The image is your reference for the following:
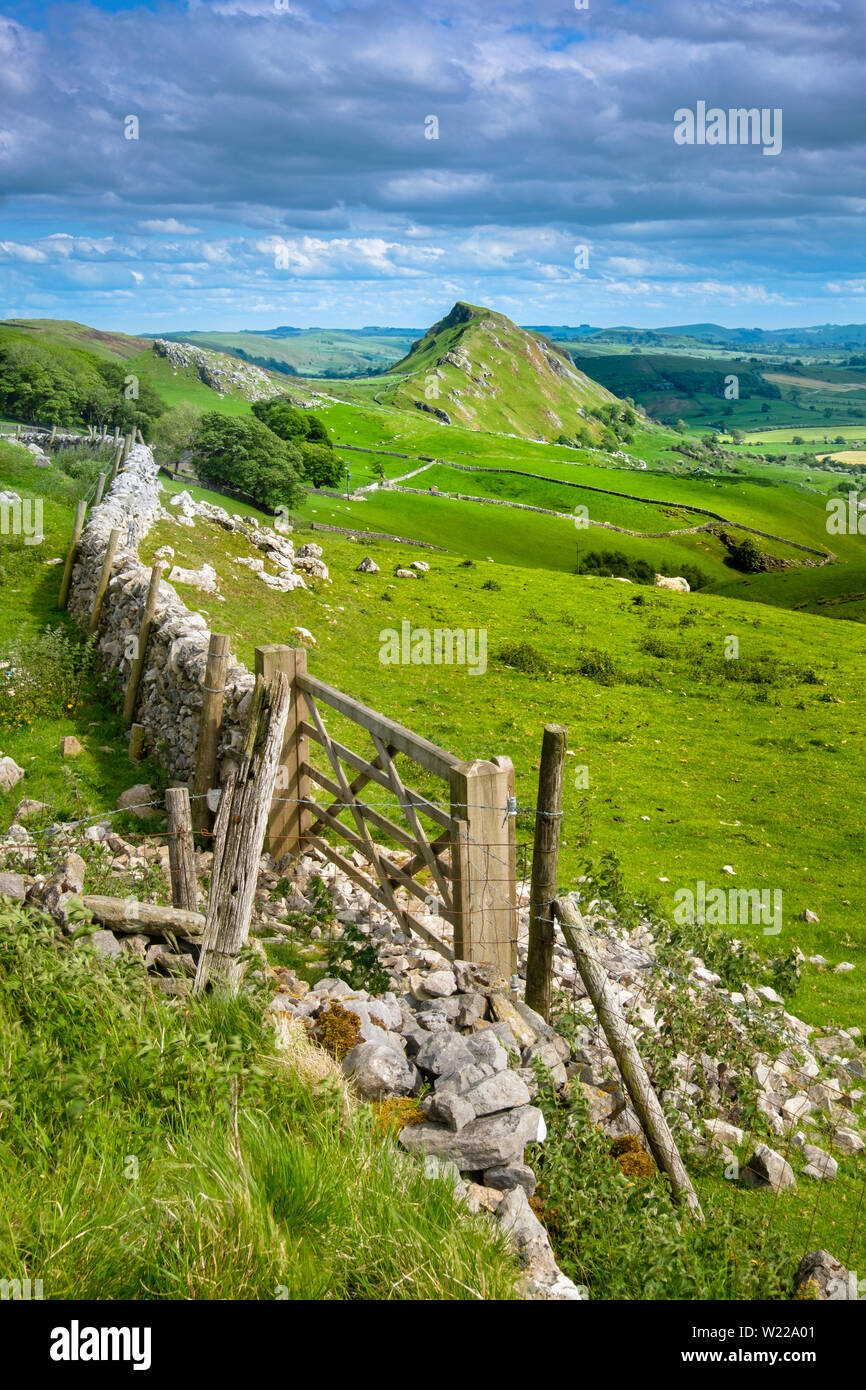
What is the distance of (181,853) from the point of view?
28.7 ft

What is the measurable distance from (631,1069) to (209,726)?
7.96 meters

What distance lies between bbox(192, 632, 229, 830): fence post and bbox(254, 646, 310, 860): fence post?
1.16 m

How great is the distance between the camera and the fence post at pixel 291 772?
441 inches

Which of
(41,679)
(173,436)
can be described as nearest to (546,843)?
(41,679)

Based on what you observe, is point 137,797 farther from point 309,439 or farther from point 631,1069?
point 309,439

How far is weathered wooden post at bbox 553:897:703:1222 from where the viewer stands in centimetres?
655

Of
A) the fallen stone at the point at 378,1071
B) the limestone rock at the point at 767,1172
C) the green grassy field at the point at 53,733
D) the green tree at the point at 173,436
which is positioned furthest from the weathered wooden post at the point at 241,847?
the green tree at the point at 173,436

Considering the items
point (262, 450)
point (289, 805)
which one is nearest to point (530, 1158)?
point (289, 805)

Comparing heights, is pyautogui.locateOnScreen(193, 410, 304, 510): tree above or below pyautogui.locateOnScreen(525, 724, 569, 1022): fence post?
above

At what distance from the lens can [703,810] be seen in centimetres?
1947

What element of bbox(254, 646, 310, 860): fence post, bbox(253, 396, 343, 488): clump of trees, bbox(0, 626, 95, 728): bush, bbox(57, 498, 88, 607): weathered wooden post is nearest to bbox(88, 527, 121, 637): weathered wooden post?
bbox(0, 626, 95, 728): bush

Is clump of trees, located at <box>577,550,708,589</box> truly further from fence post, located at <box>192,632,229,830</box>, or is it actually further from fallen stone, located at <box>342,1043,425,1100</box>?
fallen stone, located at <box>342,1043,425,1100</box>

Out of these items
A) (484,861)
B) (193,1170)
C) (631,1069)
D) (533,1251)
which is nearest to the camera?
(193,1170)

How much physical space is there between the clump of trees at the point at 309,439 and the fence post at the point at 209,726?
76.0 meters
